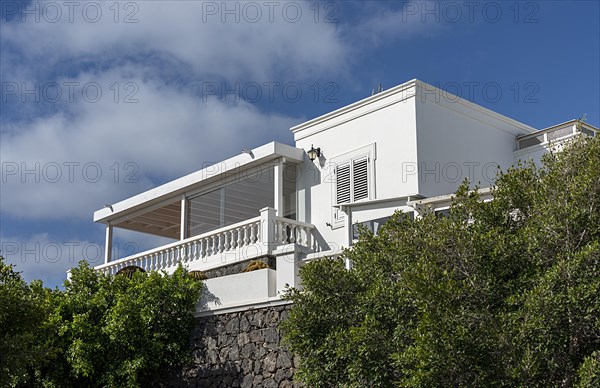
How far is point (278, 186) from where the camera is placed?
63.9ft

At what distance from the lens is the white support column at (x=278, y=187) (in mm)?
19250

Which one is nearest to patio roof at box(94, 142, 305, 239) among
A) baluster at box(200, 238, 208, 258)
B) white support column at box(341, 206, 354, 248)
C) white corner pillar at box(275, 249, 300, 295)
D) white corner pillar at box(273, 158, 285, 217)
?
white corner pillar at box(273, 158, 285, 217)

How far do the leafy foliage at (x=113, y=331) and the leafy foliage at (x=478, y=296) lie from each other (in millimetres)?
4738

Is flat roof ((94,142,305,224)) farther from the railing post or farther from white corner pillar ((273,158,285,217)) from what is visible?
the railing post

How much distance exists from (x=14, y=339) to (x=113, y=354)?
2.41 m

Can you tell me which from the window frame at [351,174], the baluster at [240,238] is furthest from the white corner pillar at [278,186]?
the window frame at [351,174]

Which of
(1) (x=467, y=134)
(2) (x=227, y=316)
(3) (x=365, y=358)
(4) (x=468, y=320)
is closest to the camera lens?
(4) (x=468, y=320)

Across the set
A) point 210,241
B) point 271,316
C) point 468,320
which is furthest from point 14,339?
point 468,320

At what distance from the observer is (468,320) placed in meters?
9.69

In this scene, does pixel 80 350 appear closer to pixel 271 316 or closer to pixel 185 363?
pixel 185 363

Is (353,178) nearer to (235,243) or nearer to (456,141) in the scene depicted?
(456,141)

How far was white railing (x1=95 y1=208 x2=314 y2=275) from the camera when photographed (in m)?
18.3

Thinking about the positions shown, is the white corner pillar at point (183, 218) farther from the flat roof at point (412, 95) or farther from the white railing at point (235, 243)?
the flat roof at point (412, 95)

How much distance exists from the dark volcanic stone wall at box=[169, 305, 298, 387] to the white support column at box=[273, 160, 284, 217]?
4.01 m
